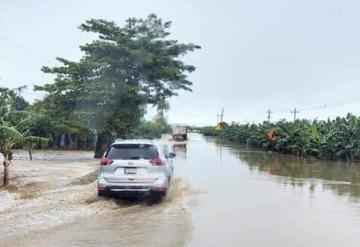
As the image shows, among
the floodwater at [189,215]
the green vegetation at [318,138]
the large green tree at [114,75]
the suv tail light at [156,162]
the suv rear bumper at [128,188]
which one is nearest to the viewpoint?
the floodwater at [189,215]

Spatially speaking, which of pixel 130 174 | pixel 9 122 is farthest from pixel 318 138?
pixel 130 174

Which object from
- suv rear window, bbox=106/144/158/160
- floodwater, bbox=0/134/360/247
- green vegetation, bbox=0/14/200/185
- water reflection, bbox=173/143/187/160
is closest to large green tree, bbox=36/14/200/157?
green vegetation, bbox=0/14/200/185

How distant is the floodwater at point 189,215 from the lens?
365 inches

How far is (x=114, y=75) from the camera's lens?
2988 centimetres

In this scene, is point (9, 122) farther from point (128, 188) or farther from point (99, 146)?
point (99, 146)

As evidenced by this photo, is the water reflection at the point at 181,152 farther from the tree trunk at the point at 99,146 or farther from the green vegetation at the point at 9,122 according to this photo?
the green vegetation at the point at 9,122

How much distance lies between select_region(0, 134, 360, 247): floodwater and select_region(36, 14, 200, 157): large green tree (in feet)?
35.1

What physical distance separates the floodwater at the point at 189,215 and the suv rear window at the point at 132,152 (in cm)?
120

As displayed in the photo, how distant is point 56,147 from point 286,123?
21.0 metres

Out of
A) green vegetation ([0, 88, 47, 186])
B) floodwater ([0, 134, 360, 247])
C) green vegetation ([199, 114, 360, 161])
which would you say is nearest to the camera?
floodwater ([0, 134, 360, 247])

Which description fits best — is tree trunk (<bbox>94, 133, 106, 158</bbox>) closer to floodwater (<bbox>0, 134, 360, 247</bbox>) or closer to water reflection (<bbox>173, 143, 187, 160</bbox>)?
water reflection (<bbox>173, 143, 187, 160</bbox>)

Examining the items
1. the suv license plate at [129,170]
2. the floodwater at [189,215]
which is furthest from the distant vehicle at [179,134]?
the suv license plate at [129,170]

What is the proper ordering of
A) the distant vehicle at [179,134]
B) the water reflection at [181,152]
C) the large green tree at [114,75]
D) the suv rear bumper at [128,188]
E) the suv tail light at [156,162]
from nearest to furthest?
1. the suv rear bumper at [128,188]
2. the suv tail light at [156,162]
3. the large green tree at [114,75]
4. the water reflection at [181,152]
5. the distant vehicle at [179,134]

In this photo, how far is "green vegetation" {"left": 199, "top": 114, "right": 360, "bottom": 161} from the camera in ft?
111
